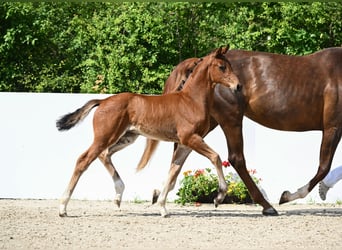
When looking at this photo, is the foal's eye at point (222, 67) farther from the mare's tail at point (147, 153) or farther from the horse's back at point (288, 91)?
the mare's tail at point (147, 153)

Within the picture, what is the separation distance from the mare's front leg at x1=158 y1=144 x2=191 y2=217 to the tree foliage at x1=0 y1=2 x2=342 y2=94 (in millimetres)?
4616

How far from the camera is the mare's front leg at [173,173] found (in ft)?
33.2

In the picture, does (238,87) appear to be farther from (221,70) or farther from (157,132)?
(157,132)

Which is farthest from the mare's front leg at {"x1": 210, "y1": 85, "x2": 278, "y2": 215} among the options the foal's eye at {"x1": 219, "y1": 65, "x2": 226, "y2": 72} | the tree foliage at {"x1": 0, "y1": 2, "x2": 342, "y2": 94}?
the tree foliage at {"x1": 0, "y1": 2, "x2": 342, "y2": 94}

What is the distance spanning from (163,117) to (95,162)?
9.97 ft

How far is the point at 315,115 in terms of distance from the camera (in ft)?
35.7

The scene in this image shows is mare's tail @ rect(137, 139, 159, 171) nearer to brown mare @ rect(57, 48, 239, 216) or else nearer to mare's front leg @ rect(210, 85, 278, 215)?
brown mare @ rect(57, 48, 239, 216)

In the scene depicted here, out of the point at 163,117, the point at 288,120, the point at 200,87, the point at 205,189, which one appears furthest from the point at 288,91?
the point at 205,189

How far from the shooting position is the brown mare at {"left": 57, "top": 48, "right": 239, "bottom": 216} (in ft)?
32.6

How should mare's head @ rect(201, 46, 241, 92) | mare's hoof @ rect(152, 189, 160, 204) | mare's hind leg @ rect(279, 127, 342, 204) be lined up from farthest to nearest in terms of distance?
mare's hoof @ rect(152, 189, 160, 204) < mare's hind leg @ rect(279, 127, 342, 204) < mare's head @ rect(201, 46, 241, 92)

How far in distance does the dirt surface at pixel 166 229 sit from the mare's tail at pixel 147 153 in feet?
Result: 2.05

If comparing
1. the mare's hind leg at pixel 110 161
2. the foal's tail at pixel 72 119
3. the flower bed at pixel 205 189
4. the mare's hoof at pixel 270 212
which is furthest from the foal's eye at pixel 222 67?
the flower bed at pixel 205 189

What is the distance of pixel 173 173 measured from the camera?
1024 cm

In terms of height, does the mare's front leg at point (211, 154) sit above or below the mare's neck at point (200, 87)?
below
